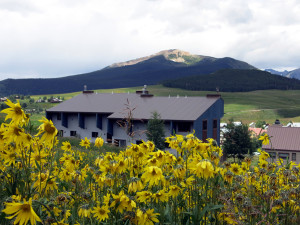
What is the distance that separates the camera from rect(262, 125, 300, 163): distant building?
1757 inches

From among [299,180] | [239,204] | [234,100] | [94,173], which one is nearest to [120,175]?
[94,173]

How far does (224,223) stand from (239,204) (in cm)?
31

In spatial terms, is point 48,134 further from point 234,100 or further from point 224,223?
point 234,100

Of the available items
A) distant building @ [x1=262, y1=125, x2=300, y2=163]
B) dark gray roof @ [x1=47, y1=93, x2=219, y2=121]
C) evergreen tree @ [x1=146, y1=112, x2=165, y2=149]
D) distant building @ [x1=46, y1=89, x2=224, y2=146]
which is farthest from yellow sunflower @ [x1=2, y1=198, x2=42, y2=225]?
distant building @ [x1=262, y1=125, x2=300, y2=163]

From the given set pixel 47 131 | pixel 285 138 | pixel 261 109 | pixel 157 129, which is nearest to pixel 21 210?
pixel 47 131

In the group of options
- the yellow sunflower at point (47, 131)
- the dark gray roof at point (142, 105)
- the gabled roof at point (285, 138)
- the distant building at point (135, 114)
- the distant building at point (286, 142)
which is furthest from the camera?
the gabled roof at point (285, 138)

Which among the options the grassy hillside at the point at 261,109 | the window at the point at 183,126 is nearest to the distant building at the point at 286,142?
the window at the point at 183,126

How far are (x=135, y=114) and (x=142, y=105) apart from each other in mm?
3152

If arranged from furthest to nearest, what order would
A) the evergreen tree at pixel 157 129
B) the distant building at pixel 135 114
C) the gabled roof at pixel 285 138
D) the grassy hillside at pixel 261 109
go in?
the grassy hillside at pixel 261 109 < the gabled roof at pixel 285 138 < the distant building at pixel 135 114 < the evergreen tree at pixel 157 129

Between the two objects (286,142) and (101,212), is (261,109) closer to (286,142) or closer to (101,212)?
(286,142)

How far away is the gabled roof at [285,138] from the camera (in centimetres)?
4516

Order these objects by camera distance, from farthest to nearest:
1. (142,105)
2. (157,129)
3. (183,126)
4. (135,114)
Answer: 1. (142,105)
2. (135,114)
3. (183,126)
4. (157,129)

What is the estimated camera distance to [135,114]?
4312 cm

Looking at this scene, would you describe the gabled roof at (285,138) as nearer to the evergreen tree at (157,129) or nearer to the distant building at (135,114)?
the distant building at (135,114)
